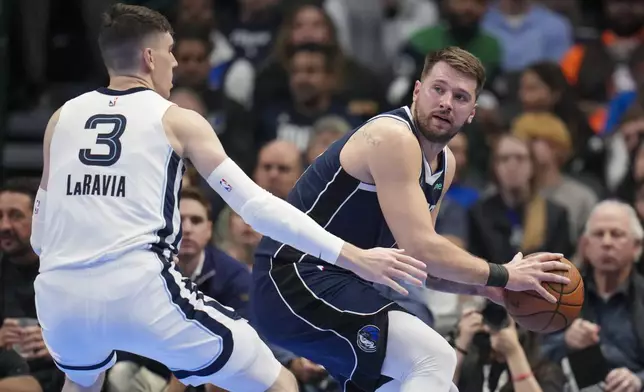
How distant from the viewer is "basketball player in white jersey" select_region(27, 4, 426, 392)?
15.5 ft

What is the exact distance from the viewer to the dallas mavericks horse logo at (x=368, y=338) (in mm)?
5062

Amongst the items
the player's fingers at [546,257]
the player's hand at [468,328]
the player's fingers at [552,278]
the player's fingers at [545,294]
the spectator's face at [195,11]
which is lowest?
the player's hand at [468,328]

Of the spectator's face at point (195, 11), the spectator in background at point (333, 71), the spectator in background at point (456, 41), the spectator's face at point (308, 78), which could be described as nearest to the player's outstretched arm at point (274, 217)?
the spectator's face at point (308, 78)

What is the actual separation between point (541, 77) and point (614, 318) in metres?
3.47

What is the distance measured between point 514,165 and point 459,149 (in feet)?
1.53

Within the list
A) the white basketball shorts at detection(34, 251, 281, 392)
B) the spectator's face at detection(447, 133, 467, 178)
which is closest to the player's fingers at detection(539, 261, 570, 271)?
the white basketball shorts at detection(34, 251, 281, 392)

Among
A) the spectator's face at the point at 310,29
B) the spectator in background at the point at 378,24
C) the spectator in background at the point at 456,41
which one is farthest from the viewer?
the spectator in background at the point at 378,24

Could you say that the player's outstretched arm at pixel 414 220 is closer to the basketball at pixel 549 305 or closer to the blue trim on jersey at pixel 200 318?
the basketball at pixel 549 305

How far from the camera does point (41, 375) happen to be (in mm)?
6605

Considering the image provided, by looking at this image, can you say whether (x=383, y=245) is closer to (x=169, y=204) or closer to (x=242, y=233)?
(x=169, y=204)

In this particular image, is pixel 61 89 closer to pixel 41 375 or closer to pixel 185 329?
pixel 41 375

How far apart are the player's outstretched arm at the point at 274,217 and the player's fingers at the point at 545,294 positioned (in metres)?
0.67

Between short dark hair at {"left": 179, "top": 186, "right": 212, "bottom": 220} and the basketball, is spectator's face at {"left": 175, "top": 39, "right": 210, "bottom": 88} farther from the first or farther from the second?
the basketball

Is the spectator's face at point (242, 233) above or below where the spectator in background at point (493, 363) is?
above
